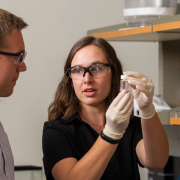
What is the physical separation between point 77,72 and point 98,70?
10 centimetres

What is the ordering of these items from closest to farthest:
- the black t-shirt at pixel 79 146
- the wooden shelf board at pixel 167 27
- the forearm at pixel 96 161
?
the forearm at pixel 96 161
the black t-shirt at pixel 79 146
the wooden shelf board at pixel 167 27

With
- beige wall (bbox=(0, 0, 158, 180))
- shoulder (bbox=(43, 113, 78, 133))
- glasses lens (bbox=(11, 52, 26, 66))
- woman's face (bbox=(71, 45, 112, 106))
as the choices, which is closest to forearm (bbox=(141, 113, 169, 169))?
woman's face (bbox=(71, 45, 112, 106))

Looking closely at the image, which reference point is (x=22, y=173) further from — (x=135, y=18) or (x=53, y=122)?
(x=135, y=18)

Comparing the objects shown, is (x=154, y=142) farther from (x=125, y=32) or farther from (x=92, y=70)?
(x=125, y=32)

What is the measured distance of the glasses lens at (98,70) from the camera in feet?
4.18

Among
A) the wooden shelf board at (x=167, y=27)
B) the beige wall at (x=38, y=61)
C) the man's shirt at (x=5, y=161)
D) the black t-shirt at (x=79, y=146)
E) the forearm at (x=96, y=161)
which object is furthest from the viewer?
the beige wall at (x=38, y=61)

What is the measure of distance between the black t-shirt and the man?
273 mm

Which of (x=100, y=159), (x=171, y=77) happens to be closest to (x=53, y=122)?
(x=100, y=159)

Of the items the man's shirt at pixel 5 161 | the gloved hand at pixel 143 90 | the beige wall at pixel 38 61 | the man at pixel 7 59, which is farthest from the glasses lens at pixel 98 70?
the beige wall at pixel 38 61

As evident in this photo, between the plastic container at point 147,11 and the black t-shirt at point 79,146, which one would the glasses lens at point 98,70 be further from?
the plastic container at point 147,11

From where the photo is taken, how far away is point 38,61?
2.36m

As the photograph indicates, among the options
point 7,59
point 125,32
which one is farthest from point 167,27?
point 7,59

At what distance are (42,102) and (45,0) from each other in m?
0.91

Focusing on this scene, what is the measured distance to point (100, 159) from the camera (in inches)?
40.0
